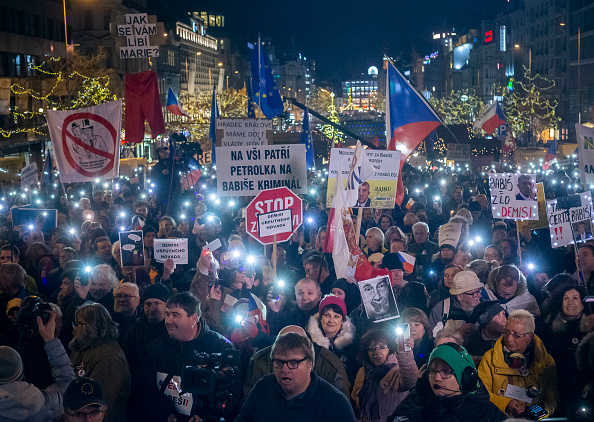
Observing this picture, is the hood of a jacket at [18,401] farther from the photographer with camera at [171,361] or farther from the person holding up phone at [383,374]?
the person holding up phone at [383,374]

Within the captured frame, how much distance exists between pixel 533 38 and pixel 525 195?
273 ft

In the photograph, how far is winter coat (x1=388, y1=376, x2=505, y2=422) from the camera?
190 inches

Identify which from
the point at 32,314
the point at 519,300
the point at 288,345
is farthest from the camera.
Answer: the point at 519,300

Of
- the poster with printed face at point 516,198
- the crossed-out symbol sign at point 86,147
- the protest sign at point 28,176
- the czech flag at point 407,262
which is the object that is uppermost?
the crossed-out symbol sign at point 86,147

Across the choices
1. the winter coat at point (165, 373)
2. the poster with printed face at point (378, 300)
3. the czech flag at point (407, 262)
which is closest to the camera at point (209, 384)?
the winter coat at point (165, 373)

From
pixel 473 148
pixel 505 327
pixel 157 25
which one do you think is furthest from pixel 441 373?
pixel 473 148

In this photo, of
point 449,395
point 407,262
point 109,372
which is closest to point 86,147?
point 407,262

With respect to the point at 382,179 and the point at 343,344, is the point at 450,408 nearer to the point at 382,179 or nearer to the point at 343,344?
the point at 343,344

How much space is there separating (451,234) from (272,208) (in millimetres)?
3001

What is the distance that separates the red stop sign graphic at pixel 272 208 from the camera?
9789 mm

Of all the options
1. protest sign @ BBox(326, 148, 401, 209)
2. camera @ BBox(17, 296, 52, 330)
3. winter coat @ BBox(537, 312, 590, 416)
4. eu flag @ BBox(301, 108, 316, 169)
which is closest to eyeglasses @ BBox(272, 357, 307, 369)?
camera @ BBox(17, 296, 52, 330)

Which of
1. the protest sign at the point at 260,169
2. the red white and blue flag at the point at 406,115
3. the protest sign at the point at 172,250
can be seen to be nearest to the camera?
the protest sign at the point at 172,250

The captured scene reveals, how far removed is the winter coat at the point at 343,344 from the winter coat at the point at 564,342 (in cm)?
171

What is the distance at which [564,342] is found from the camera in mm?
6793
